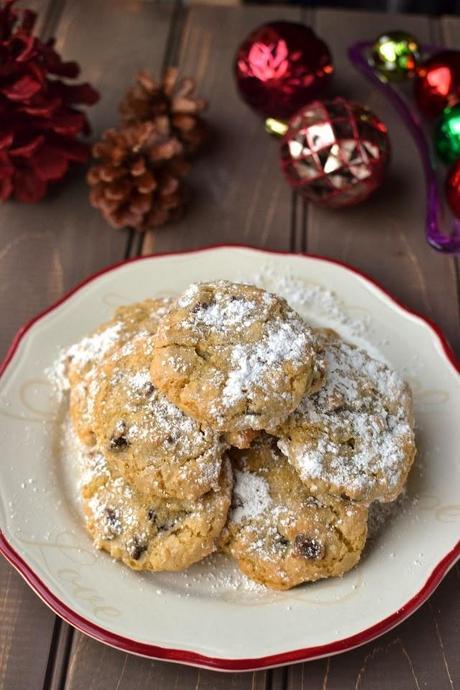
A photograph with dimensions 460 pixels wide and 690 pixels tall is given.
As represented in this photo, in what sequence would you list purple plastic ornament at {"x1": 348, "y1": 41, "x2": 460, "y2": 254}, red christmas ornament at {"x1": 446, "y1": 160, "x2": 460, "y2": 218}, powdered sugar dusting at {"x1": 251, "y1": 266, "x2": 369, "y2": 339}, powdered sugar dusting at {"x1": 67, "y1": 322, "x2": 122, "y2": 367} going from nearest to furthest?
powdered sugar dusting at {"x1": 67, "y1": 322, "x2": 122, "y2": 367}
powdered sugar dusting at {"x1": 251, "y1": 266, "x2": 369, "y2": 339}
red christmas ornament at {"x1": 446, "y1": 160, "x2": 460, "y2": 218}
purple plastic ornament at {"x1": 348, "y1": 41, "x2": 460, "y2": 254}

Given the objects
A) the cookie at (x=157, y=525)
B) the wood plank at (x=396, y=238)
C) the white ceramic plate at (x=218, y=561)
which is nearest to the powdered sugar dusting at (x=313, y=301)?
the white ceramic plate at (x=218, y=561)

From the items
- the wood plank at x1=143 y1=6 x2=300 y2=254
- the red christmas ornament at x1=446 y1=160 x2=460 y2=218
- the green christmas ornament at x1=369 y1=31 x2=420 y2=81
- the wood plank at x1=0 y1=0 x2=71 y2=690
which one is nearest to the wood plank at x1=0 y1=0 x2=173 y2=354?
the wood plank at x1=143 y1=6 x2=300 y2=254

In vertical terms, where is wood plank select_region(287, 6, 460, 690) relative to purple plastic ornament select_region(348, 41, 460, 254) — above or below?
below

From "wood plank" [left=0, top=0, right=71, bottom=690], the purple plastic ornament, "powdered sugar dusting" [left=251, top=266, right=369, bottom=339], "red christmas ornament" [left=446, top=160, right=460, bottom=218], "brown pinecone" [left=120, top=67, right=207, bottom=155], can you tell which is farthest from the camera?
"brown pinecone" [left=120, top=67, right=207, bottom=155]

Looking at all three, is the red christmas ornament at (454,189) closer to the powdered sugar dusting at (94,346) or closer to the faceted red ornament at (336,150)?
the faceted red ornament at (336,150)

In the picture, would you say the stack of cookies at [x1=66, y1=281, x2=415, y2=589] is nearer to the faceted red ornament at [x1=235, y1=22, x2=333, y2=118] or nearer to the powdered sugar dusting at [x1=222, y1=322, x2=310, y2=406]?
the powdered sugar dusting at [x1=222, y1=322, x2=310, y2=406]

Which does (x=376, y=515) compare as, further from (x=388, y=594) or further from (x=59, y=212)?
(x=59, y=212)

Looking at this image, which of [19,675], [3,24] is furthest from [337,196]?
[19,675]
